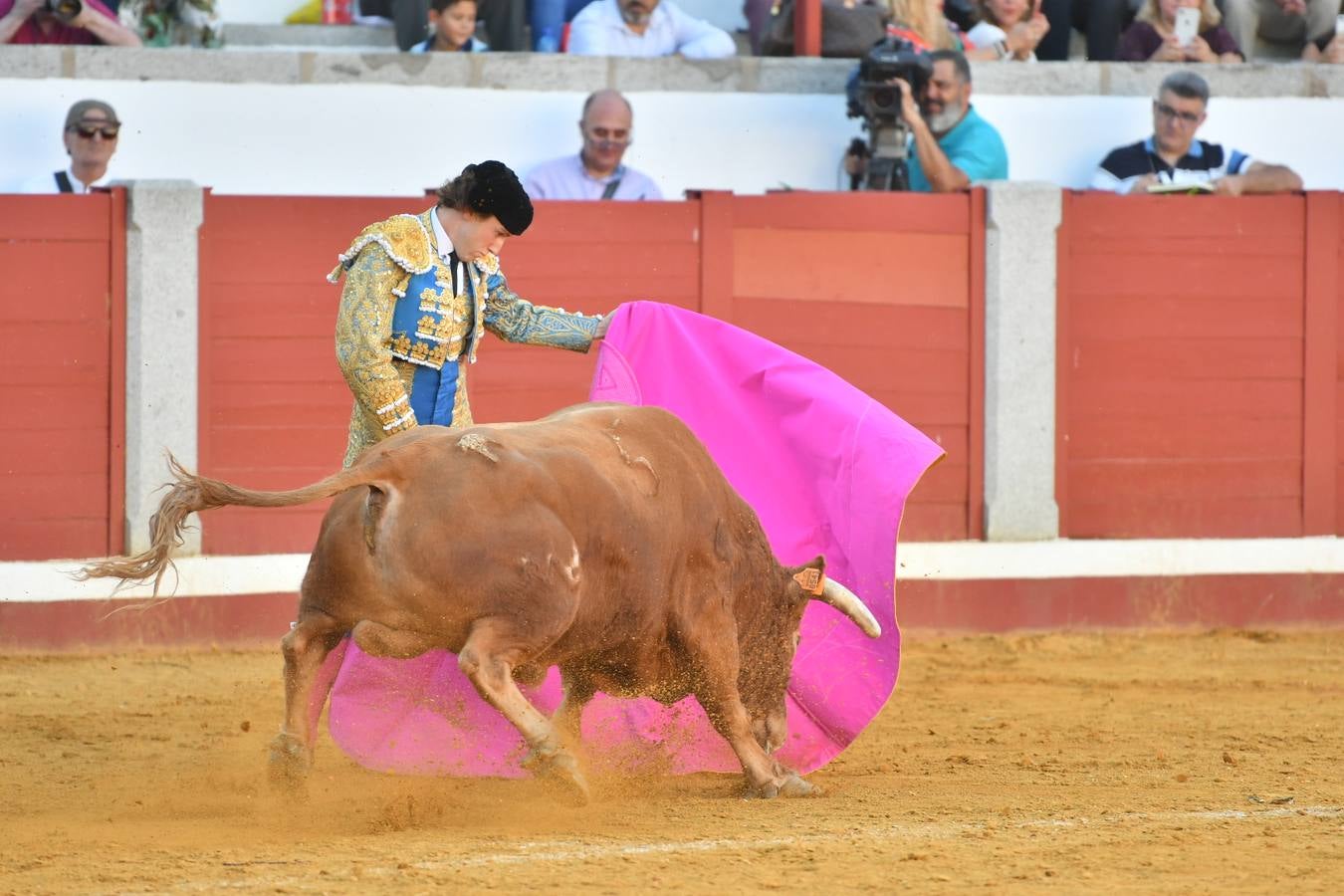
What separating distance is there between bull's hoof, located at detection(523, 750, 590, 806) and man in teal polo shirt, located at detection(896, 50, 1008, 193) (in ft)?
13.7

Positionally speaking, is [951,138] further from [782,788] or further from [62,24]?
[782,788]

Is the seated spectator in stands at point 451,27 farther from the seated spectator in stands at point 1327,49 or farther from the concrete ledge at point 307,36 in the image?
the seated spectator in stands at point 1327,49

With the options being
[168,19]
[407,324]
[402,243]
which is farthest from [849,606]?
[168,19]

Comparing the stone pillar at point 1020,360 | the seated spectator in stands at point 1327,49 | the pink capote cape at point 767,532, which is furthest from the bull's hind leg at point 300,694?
the seated spectator in stands at point 1327,49

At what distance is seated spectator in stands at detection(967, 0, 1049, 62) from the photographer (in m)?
8.34

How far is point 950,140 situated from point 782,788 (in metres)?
3.94

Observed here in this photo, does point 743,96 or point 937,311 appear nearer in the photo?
point 937,311

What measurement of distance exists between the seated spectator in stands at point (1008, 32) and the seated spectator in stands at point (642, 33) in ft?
3.35

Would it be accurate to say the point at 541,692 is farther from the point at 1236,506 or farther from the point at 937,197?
the point at 1236,506

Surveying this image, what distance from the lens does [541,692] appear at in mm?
4680

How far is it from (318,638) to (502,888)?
72cm

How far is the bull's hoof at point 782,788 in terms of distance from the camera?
4.21m

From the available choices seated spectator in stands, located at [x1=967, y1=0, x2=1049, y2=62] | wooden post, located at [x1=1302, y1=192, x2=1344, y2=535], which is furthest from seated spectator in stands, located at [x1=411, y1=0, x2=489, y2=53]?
wooden post, located at [x1=1302, y1=192, x2=1344, y2=535]

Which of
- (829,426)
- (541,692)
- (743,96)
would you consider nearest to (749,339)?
(829,426)
